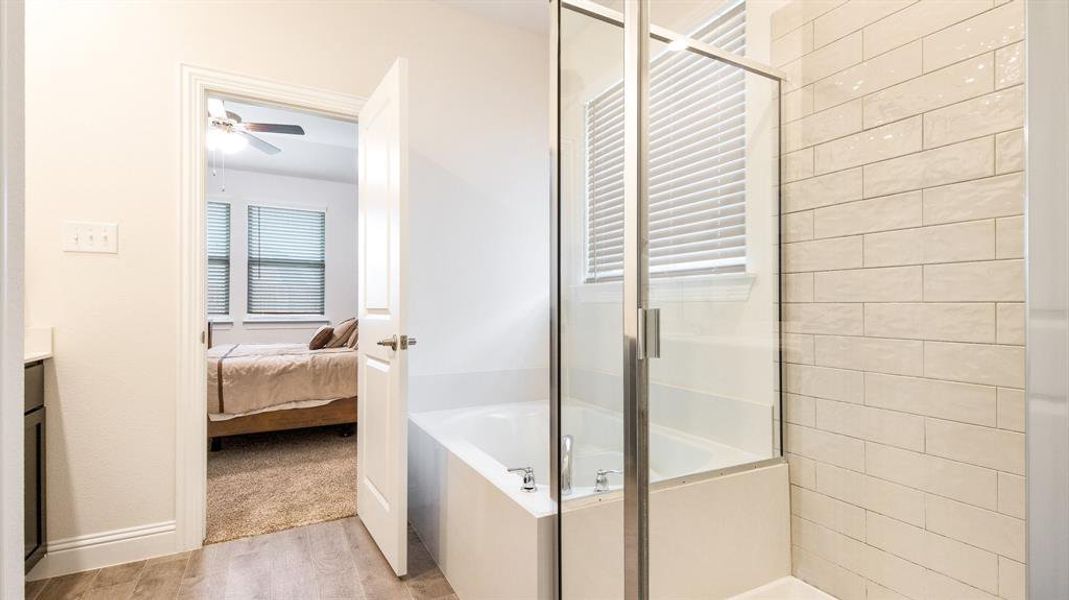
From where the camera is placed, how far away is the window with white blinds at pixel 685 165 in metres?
1.34

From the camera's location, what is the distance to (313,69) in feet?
7.73

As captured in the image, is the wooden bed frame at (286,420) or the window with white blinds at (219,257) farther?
the window with white blinds at (219,257)

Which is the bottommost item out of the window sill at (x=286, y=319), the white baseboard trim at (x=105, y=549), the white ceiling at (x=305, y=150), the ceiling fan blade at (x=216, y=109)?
the white baseboard trim at (x=105, y=549)

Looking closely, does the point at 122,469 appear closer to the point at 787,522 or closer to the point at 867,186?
the point at 787,522

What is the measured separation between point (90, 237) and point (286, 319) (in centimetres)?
431

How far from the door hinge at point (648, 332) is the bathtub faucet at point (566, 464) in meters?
0.43

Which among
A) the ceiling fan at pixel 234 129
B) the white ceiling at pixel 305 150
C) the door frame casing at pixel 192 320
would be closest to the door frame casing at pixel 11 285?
the door frame casing at pixel 192 320

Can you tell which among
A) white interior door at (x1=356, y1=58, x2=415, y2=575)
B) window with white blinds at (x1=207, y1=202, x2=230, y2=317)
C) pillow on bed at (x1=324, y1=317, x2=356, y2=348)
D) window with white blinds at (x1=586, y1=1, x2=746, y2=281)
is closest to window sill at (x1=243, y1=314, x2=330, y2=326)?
window with white blinds at (x1=207, y1=202, x2=230, y2=317)

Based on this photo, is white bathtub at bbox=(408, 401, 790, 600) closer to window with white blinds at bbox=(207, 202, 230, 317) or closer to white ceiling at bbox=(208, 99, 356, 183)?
white ceiling at bbox=(208, 99, 356, 183)

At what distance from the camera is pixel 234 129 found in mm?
3523

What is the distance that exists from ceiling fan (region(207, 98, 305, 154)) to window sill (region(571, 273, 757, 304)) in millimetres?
2957

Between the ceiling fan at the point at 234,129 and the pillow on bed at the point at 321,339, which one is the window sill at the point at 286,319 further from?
the ceiling fan at the point at 234,129

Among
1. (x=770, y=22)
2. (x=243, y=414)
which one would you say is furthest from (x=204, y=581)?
(x=770, y=22)

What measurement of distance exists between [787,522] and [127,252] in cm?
262
